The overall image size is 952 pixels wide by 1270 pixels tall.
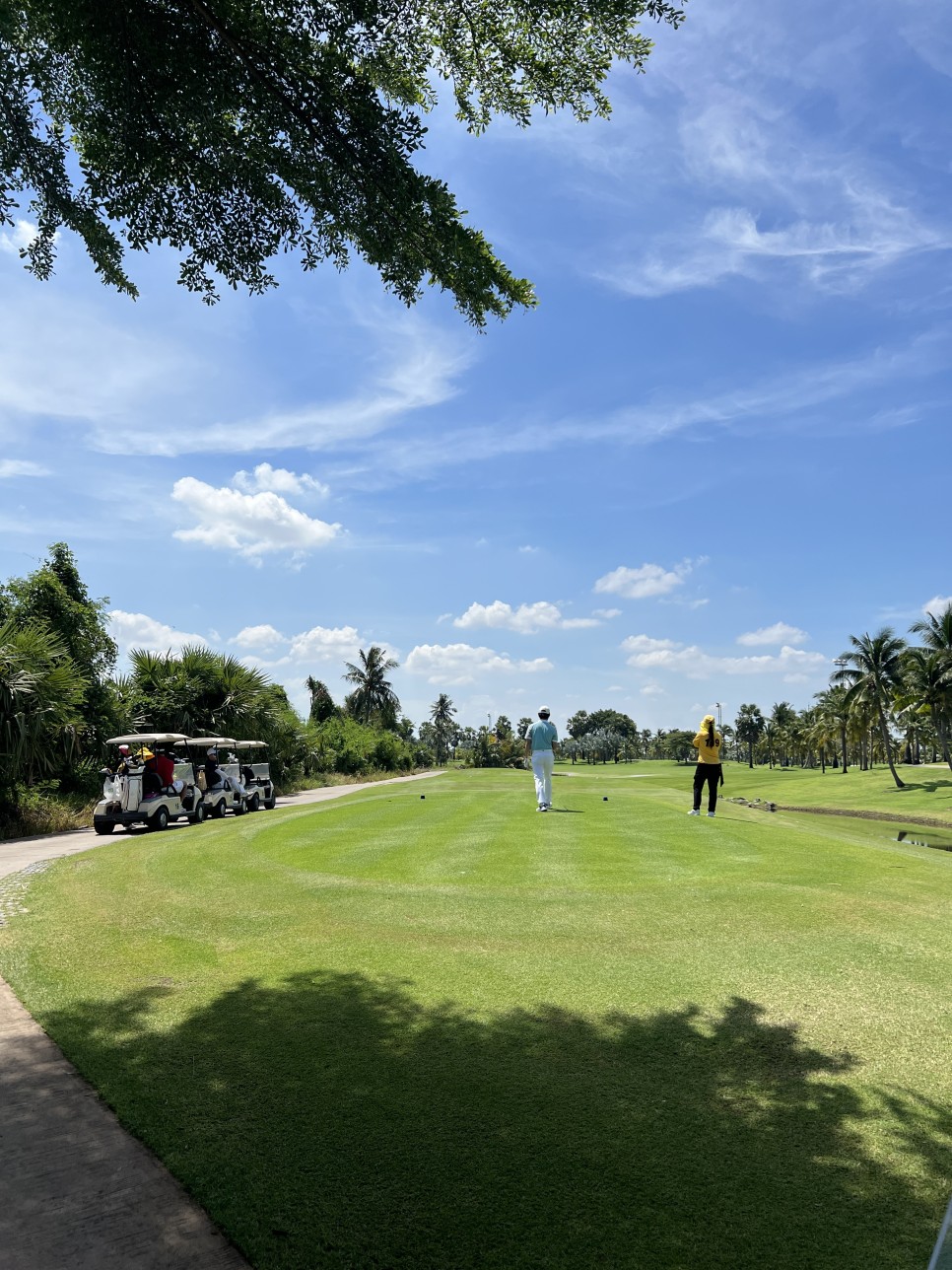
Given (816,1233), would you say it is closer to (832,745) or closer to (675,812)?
(675,812)

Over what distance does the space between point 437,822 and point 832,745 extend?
107 metres

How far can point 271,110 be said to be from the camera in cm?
590

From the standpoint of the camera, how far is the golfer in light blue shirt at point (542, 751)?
52.1 feet

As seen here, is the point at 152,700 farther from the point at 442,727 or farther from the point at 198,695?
the point at 442,727

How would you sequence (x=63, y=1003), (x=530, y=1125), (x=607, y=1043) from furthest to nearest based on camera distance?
(x=63, y=1003) < (x=607, y=1043) < (x=530, y=1125)

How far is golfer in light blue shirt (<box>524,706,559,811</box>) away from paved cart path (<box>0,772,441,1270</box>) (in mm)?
12176

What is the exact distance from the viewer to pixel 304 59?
572 centimetres

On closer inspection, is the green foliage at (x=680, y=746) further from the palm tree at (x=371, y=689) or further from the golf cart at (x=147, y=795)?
the golf cart at (x=147, y=795)

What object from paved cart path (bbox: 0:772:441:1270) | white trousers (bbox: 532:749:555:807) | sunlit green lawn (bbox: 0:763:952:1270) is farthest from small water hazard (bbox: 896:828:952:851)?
paved cart path (bbox: 0:772:441:1270)

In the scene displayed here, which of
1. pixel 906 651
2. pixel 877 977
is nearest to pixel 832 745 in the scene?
pixel 906 651

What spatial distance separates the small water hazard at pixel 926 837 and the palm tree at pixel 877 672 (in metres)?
31.1

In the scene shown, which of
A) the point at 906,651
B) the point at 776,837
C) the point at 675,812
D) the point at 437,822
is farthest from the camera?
the point at 906,651

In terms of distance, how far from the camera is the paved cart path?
269 centimetres

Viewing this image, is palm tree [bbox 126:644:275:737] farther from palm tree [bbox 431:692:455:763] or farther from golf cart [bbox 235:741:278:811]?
palm tree [bbox 431:692:455:763]
